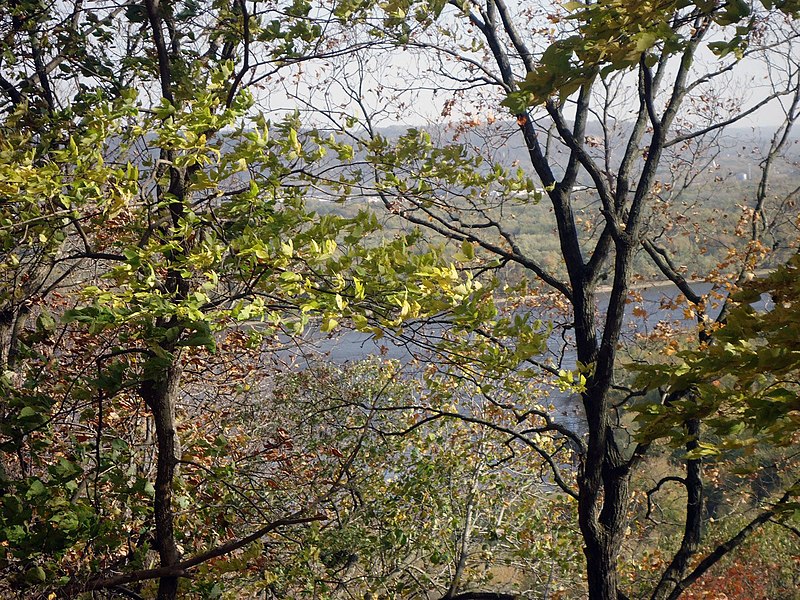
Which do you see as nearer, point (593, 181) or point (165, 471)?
point (165, 471)

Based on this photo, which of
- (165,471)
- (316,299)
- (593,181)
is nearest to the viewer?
(316,299)

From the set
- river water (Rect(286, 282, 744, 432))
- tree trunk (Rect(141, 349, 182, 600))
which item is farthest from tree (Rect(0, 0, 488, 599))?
river water (Rect(286, 282, 744, 432))

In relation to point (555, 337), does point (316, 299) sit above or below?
below

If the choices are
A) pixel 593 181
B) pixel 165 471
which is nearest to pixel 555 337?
pixel 593 181

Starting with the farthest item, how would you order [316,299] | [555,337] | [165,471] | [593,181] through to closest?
[555,337] → [593,181] → [165,471] → [316,299]

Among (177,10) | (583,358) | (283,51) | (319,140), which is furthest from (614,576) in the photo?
(177,10)

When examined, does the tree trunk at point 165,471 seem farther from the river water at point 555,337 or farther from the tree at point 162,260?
the river water at point 555,337

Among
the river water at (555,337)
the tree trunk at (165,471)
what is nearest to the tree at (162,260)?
the tree trunk at (165,471)

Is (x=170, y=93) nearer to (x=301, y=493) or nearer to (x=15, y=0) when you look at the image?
(x=15, y=0)

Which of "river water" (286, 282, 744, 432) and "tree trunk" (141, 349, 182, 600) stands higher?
"river water" (286, 282, 744, 432)

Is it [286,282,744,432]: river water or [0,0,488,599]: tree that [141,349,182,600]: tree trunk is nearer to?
[0,0,488,599]: tree

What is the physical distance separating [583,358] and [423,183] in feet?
8.58

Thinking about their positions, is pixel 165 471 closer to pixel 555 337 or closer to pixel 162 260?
pixel 162 260

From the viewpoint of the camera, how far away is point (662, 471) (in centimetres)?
1811
